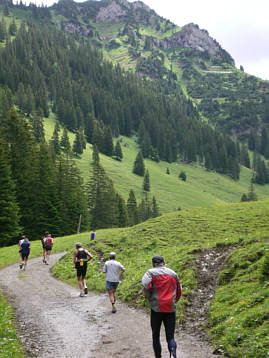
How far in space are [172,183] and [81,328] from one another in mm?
143008

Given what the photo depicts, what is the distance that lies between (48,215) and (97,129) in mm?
124983

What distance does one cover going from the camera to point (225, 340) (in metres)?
9.18

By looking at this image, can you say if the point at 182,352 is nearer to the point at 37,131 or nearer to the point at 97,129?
the point at 37,131

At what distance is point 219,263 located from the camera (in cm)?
1656

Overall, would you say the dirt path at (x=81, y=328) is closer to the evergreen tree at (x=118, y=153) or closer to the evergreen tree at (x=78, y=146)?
the evergreen tree at (x=78, y=146)

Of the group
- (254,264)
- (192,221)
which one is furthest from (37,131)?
(254,264)

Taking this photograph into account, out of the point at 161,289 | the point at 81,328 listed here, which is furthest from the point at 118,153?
the point at 161,289

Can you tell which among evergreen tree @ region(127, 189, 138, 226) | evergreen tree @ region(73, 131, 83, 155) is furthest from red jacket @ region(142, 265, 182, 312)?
evergreen tree @ region(73, 131, 83, 155)

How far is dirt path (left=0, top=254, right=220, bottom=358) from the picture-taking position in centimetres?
920

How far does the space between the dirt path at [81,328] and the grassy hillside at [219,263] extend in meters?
1.13

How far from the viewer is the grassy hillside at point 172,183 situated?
132875 mm

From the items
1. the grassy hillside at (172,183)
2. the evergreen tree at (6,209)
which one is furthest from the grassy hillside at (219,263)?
the grassy hillside at (172,183)

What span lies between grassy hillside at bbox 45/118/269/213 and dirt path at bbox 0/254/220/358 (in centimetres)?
10629

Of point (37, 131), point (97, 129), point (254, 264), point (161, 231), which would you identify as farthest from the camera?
point (97, 129)
